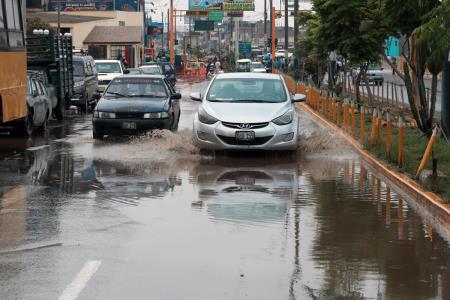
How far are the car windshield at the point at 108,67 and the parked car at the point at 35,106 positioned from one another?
1687 centimetres

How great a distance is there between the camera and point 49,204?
1157 cm

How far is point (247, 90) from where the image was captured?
1816cm

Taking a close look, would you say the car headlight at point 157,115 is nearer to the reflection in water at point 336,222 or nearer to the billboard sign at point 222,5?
the reflection in water at point 336,222

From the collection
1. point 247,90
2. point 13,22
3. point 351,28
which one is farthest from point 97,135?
point 351,28

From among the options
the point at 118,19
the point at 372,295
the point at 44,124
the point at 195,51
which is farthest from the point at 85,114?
the point at 195,51

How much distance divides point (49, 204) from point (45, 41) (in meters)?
16.3

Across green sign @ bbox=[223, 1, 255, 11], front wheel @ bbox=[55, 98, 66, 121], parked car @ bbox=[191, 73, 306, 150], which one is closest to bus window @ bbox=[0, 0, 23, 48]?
parked car @ bbox=[191, 73, 306, 150]

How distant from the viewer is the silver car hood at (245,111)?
16.6 m

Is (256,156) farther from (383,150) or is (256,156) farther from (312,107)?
(312,107)

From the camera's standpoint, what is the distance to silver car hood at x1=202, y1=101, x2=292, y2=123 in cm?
1661

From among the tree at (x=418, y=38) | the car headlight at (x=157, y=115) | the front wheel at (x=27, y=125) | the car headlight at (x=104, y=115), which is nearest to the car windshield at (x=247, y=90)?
the car headlight at (x=157, y=115)

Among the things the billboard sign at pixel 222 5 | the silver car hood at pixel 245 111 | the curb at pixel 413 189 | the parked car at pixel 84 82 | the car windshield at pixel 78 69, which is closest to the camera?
the curb at pixel 413 189

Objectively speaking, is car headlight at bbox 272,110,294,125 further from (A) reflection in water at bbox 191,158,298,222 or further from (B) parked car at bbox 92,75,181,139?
(B) parked car at bbox 92,75,181,139

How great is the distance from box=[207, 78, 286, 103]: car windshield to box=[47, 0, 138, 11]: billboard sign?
70.0 m
